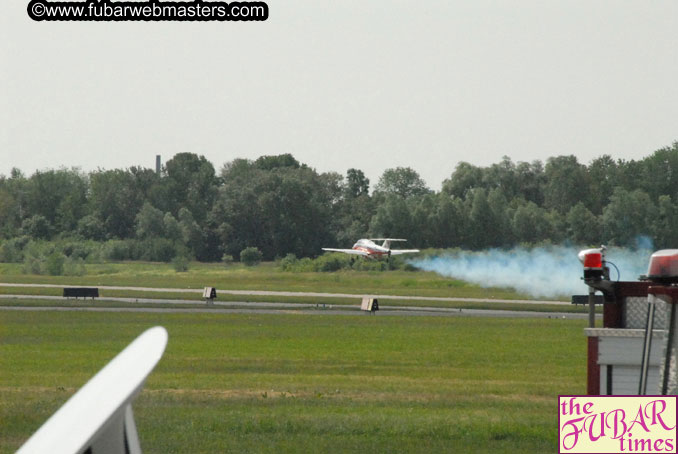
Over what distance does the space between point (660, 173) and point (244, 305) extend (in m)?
82.8

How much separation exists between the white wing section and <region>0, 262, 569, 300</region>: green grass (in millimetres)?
77144

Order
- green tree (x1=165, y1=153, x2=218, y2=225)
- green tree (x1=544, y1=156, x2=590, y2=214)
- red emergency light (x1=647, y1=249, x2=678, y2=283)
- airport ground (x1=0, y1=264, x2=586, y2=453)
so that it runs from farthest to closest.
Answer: green tree (x1=165, y1=153, x2=218, y2=225)
green tree (x1=544, y1=156, x2=590, y2=214)
airport ground (x1=0, y1=264, x2=586, y2=453)
red emergency light (x1=647, y1=249, x2=678, y2=283)

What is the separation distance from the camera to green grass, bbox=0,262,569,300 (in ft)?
288

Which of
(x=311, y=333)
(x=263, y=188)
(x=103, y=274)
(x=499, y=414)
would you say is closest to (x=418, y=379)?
(x=499, y=414)

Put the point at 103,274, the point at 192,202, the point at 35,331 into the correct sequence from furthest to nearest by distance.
Answer: 1. the point at 192,202
2. the point at 103,274
3. the point at 35,331

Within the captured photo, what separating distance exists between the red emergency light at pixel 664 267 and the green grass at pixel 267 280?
239ft

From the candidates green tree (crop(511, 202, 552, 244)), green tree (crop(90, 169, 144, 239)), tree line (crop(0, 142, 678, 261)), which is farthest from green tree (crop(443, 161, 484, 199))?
green tree (crop(90, 169, 144, 239))

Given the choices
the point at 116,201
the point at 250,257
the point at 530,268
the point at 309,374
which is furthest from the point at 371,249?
the point at 309,374

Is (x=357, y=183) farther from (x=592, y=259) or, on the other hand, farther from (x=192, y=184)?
(x=592, y=259)

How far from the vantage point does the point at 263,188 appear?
144 meters

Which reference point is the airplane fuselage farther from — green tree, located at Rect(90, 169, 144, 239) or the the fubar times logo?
the the fubar times logo

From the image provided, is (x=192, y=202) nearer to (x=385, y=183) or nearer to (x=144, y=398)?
(x=385, y=183)

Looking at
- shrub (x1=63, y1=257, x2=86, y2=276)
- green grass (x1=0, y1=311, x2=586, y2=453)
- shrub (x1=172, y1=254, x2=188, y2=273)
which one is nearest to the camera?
green grass (x1=0, y1=311, x2=586, y2=453)

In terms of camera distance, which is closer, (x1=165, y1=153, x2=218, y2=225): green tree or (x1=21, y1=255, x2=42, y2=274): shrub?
(x1=21, y1=255, x2=42, y2=274): shrub
